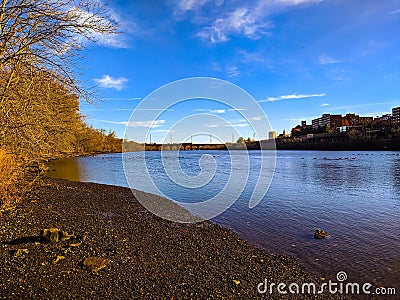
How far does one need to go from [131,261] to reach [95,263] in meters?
0.84

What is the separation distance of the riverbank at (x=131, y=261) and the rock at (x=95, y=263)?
0.07 metres

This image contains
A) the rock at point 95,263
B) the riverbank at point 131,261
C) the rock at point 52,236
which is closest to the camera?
the riverbank at point 131,261

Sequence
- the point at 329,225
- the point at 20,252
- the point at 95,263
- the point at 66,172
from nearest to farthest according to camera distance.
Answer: the point at 95,263 → the point at 20,252 → the point at 329,225 → the point at 66,172

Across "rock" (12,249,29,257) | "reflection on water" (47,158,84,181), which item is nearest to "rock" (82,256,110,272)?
"rock" (12,249,29,257)

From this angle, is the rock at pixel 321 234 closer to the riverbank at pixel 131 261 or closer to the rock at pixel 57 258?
the riverbank at pixel 131 261

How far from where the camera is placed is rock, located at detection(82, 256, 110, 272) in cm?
645

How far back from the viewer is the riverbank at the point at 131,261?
18.5ft

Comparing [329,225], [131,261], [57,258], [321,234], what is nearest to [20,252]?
[57,258]

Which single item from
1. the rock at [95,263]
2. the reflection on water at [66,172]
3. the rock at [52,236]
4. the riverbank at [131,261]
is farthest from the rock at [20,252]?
the reflection on water at [66,172]

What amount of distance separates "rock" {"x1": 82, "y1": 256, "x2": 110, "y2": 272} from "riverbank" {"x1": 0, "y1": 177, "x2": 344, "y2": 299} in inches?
2.8

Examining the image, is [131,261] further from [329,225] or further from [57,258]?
[329,225]

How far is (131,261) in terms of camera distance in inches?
275

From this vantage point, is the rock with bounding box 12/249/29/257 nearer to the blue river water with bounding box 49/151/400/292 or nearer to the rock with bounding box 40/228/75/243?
the rock with bounding box 40/228/75/243

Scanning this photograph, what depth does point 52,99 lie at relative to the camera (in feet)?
39.9
